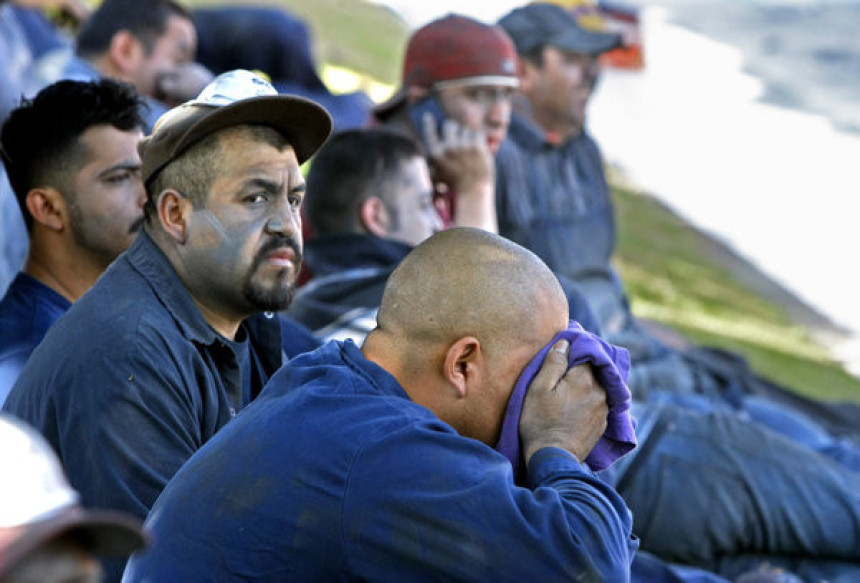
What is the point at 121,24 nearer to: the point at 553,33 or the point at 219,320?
the point at 553,33

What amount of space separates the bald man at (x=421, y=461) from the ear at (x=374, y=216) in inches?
72.5

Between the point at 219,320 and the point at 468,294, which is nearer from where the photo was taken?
the point at 468,294

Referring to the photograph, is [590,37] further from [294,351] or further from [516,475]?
[516,475]

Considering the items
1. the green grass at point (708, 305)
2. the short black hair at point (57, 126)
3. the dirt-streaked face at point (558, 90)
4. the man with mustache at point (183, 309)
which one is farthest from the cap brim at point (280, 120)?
the green grass at point (708, 305)

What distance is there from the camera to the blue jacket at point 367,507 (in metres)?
1.95

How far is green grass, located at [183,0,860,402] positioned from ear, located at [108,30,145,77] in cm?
309

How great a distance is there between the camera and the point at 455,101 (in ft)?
16.3

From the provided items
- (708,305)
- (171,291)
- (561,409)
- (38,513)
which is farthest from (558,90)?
(38,513)

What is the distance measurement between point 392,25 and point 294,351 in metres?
8.63

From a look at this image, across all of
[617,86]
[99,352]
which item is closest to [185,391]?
[99,352]

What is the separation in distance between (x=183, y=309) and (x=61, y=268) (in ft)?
2.33

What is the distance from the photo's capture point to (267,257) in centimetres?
278

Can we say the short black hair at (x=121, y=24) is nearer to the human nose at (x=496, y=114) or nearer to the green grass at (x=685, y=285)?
the human nose at (x=496, y=114)

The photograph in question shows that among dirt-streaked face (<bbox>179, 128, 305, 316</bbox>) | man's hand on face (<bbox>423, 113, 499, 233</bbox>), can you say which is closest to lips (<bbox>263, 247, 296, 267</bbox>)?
dirt-streaked face (<bbox>179, 128, 305, 316</bbox>)
